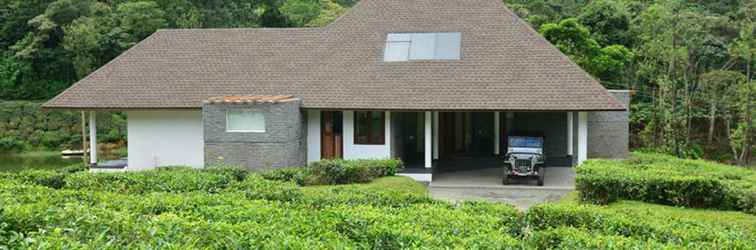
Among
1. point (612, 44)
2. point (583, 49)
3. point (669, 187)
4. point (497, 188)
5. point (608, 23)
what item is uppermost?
point (608, 23)

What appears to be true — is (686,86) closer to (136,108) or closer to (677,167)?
(677,167)

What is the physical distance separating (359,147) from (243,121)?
3475 mm

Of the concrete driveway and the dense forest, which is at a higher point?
the dense forest

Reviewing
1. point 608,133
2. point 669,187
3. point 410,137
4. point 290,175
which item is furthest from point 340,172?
point 608,133

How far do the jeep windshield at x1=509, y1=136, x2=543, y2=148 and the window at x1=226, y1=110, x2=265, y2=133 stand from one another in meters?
6.72

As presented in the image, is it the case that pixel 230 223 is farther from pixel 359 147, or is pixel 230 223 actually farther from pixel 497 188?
pixel 359 147

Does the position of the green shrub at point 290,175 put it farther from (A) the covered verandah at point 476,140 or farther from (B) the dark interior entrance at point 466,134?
(B) the dark interior entrance at point 466,134

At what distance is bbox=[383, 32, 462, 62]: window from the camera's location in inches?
819

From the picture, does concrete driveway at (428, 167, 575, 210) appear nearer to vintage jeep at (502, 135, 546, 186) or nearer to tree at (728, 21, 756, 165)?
vintage jeep at (502, 135, 546, 186)

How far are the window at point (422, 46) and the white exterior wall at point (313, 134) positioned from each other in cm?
271

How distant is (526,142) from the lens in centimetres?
1859

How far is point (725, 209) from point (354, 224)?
762cm

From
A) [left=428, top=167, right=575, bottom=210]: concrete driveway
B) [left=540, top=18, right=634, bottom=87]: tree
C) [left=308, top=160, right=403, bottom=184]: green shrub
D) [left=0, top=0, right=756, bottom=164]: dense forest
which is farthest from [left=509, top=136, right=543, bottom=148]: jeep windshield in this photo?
[left=0, top=0, right=756, bottom=164]: dense forest

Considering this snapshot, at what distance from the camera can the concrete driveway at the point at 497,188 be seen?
1639 centimetres
